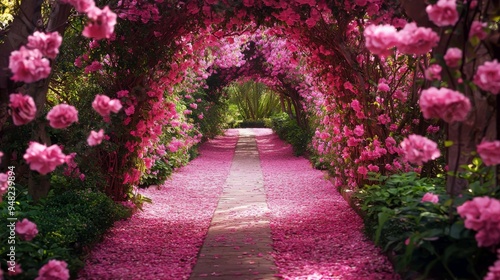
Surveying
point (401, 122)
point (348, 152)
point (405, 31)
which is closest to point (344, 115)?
point (348, 152)

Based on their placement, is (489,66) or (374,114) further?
(374,114)

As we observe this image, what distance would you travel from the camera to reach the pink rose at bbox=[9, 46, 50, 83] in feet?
8.30

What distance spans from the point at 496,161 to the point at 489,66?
0.41 m

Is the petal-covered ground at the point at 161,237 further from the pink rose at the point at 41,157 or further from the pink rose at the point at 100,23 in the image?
the pink rose at the point at 100,23

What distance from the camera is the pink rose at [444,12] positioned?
255 centimetres

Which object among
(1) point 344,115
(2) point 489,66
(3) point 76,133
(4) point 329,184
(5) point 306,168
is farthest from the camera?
(5) point 306,168

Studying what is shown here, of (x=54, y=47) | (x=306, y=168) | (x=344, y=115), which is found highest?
(x=54, y=47)

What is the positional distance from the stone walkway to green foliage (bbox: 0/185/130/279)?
93 cm

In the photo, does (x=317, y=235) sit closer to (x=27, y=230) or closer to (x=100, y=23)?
(x=27, y=230)

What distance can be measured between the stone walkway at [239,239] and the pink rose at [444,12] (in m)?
2.44

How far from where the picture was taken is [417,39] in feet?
8.78

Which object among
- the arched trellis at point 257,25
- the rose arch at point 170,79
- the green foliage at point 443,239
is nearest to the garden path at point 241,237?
the green foliage at point 443,239

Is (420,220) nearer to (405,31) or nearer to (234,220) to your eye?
(405,31)

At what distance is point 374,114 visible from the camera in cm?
673
